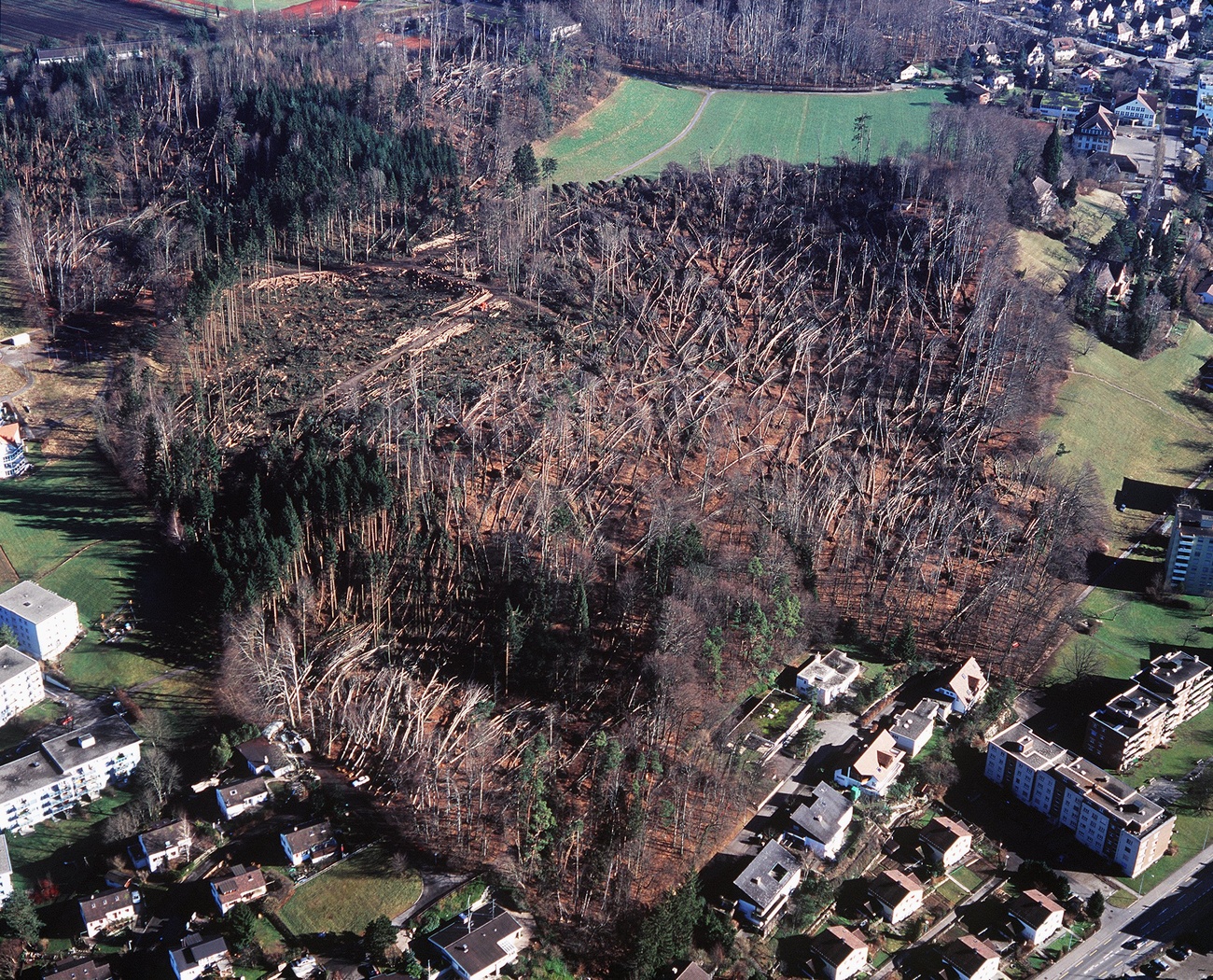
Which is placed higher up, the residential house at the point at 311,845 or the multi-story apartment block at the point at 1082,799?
the multi-story apartment block at the point at 1082,799

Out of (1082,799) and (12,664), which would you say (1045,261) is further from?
(12,664)

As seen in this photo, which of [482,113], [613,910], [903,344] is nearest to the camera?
[613,910]

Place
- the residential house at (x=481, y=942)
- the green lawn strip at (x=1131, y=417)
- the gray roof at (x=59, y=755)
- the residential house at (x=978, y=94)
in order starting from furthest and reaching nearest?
the residential house at (x=978, y=94) → the green lawn strip at (x=1131, y=417) → the gray roof at (x=59, y=755) → the residential house at (x=481, y=942)

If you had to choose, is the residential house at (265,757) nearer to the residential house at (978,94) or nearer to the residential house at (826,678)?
the residential house at (826,678)

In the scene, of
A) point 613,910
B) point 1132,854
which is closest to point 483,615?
point 613,910

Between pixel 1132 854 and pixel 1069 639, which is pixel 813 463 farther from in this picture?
pixel 1132 854

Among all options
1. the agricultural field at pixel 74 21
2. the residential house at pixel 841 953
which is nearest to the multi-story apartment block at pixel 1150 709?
the residential house at pixel 841 953

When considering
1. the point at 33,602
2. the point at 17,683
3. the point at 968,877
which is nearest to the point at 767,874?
the point at 968,877
